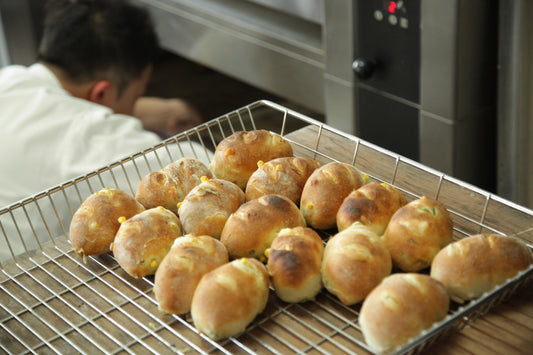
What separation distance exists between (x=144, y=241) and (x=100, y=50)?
119 centimetres

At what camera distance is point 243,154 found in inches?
42.3

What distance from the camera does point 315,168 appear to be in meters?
1.05

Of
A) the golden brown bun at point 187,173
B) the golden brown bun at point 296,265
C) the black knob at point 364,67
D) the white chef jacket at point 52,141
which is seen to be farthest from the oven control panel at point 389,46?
the golden brown bun at point 296,265

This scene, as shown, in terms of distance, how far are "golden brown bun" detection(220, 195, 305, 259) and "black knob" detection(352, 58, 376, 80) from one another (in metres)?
0.89

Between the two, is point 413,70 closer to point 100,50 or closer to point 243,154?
point 243,154

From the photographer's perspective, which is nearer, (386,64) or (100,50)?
(386,64)

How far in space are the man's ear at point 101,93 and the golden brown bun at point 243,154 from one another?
3.42 ft

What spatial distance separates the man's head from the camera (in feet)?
6.57

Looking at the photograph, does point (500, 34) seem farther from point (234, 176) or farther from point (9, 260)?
point (9, 260)

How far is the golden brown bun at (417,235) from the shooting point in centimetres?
86

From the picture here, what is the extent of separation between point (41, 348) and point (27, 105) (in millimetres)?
928

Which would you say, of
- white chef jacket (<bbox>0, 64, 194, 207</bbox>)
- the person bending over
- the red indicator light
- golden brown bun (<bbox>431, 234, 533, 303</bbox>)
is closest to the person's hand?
the person bending over

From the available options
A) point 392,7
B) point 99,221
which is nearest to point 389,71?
point 392,7

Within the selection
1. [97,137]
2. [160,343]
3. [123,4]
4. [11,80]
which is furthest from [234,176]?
[123,4]
